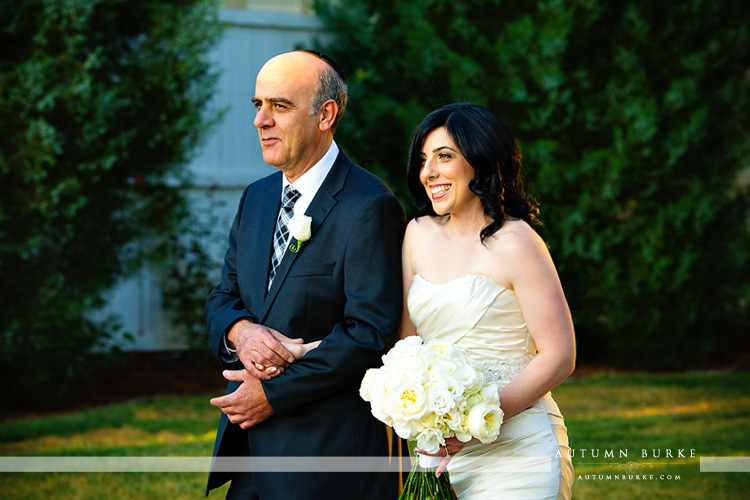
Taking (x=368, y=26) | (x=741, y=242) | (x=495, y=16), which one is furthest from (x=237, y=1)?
(x=741, y=242)

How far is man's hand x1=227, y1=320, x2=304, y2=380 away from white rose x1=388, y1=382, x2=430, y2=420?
48 centimetres

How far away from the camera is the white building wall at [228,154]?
8.58 m

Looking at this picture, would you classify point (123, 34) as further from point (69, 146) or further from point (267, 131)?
point (267, 131)

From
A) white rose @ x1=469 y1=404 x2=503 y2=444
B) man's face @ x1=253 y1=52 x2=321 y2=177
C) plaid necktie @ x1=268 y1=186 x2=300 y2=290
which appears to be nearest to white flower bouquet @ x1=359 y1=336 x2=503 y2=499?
white rose @ x1=469 y1=404 x2=503 y2=444

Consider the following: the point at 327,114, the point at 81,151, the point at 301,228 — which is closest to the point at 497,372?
the point at 301,228

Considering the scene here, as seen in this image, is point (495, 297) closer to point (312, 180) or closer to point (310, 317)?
point (310, 317)

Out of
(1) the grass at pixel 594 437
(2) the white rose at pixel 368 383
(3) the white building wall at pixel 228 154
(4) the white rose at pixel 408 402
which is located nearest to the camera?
(4) the white rose at pixel 408 402

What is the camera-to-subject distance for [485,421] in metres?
2.30

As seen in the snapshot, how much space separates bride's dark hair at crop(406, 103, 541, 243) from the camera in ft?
8.61

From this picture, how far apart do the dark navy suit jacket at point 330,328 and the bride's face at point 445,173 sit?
0.17 metres

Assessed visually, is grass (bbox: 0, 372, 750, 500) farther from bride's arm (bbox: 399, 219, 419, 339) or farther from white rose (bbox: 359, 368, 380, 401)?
white rose (bbox: 359, 368, 380, 401)

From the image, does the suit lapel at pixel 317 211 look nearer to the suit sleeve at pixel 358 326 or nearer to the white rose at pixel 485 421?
the suit sleeve at pixel 358 326

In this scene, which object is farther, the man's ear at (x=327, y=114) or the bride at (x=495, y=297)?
the man's ear at (x=327, y=114)

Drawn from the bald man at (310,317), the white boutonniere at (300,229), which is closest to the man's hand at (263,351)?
the bald man at (310,317)
